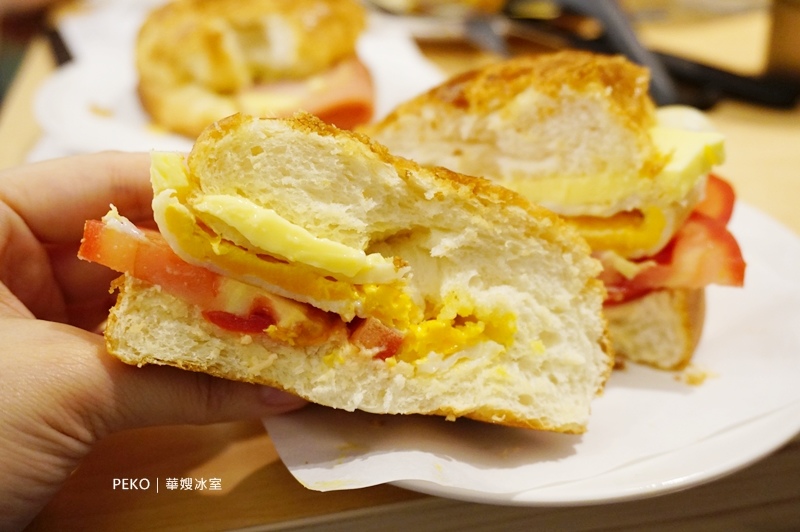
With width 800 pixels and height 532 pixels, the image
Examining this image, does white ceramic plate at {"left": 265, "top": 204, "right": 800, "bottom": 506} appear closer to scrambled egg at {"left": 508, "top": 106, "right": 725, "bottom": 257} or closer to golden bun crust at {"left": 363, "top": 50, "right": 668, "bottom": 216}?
scrambled egg at {"left": 508, "top": 106, "right": 725, "bottom": 257}

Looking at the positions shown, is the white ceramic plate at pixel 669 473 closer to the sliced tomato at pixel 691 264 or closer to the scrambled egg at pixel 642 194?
the sliced tomato at pixel 691 264

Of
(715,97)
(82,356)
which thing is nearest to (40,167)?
(82,356)

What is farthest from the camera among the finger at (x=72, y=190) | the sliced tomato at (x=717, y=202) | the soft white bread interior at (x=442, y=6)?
the soft white bread interior at (x=442, y=6)

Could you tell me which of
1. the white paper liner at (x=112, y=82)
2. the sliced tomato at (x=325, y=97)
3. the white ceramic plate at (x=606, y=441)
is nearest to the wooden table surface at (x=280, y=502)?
the white ceramic plate at (x=606, y=441)

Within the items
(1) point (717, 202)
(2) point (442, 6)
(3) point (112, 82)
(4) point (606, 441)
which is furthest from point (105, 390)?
(2) point (442, 6)

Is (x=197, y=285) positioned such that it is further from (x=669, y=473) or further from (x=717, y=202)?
(x=717, y=202)

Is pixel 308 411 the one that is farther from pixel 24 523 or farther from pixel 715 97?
pixel 715 97

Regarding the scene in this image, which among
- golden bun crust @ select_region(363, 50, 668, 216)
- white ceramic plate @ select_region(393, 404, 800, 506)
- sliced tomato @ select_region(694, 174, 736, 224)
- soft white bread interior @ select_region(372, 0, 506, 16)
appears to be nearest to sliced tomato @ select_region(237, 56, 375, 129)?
golden bun crust @ select_region(363, 50, 668, 216)
